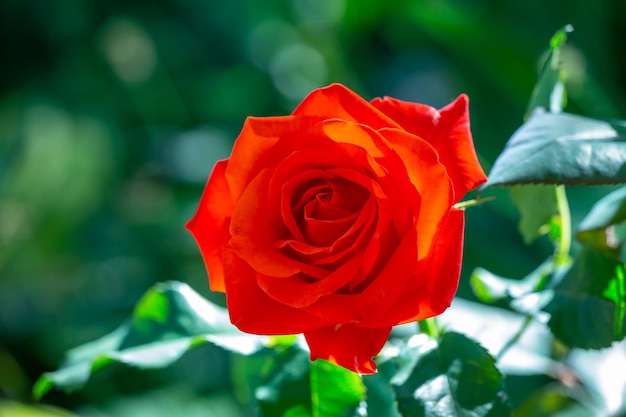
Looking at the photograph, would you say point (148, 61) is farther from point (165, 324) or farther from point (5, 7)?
point (165, 324)

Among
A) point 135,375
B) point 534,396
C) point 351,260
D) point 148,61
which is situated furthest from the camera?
point 148,61

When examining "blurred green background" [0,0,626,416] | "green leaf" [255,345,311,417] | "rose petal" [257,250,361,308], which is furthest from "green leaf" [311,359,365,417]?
"blurred green background" [0,0,626,416]

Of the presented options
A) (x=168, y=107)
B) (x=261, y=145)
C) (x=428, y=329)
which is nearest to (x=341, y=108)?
(x=261, y=145)

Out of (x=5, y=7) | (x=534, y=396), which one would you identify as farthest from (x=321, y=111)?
(x=5, y=7)

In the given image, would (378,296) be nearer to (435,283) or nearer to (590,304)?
(435,283)

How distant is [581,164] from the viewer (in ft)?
1.20

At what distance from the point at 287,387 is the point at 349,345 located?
0.11 metres

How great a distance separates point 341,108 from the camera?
1.14ft

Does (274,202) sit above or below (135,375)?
above

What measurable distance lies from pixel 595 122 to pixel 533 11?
124cm

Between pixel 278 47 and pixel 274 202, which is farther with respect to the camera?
pixel 278 47

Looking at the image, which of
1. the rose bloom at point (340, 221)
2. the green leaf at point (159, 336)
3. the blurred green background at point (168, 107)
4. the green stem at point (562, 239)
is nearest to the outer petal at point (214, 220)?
the rose bloom at point (340, 221)

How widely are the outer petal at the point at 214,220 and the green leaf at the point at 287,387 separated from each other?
91 mm

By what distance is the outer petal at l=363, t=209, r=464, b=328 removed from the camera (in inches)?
12.7
